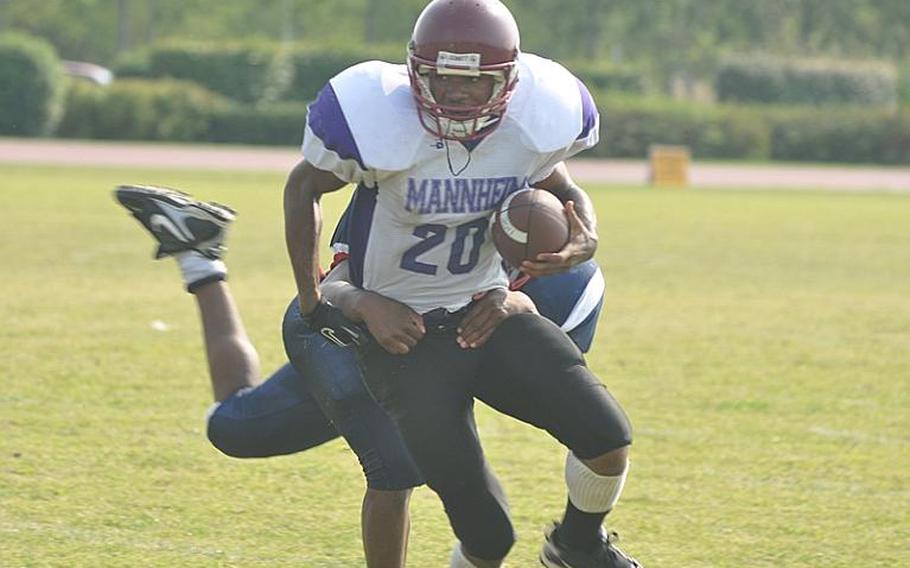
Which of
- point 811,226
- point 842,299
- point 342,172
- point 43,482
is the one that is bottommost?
point 811,226

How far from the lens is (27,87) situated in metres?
29.5

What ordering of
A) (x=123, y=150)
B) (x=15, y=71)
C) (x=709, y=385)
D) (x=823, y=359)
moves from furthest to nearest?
(x=15, y=71) → (x=123, y=150) → (x=823, y=359) → (x=709, y=385)

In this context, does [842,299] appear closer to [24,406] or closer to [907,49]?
[24,406]

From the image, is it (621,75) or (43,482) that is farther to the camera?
(621,75)

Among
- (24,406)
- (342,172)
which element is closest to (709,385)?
(24,406)

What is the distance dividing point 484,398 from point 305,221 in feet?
2.12

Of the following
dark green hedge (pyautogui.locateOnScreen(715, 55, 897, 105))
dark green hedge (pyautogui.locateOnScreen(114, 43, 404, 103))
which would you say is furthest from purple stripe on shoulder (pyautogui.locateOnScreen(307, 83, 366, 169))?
dark green hedge (pyautogui.locateOnScreen(715, 55, 897, 105))

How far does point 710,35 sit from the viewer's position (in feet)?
161

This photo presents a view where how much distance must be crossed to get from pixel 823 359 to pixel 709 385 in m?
1.11

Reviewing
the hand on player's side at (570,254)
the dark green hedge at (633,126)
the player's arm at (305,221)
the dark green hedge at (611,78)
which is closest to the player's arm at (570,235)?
the hand on player's side at (570,254)

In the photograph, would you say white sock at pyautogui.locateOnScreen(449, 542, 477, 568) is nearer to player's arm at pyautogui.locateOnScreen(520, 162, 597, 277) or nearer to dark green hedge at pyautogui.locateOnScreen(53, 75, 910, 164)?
player's arm at pyautogui.locateOnScreen(520, 162, 597, 277)

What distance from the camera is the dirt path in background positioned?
24.0 m

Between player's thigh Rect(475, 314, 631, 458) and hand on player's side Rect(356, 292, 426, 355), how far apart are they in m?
0.19

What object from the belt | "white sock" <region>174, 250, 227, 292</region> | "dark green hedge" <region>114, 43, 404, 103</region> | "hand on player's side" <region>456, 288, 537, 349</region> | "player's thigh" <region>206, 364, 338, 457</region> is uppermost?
"hand on player's side" <region>456, 288, 537, 349</region>
